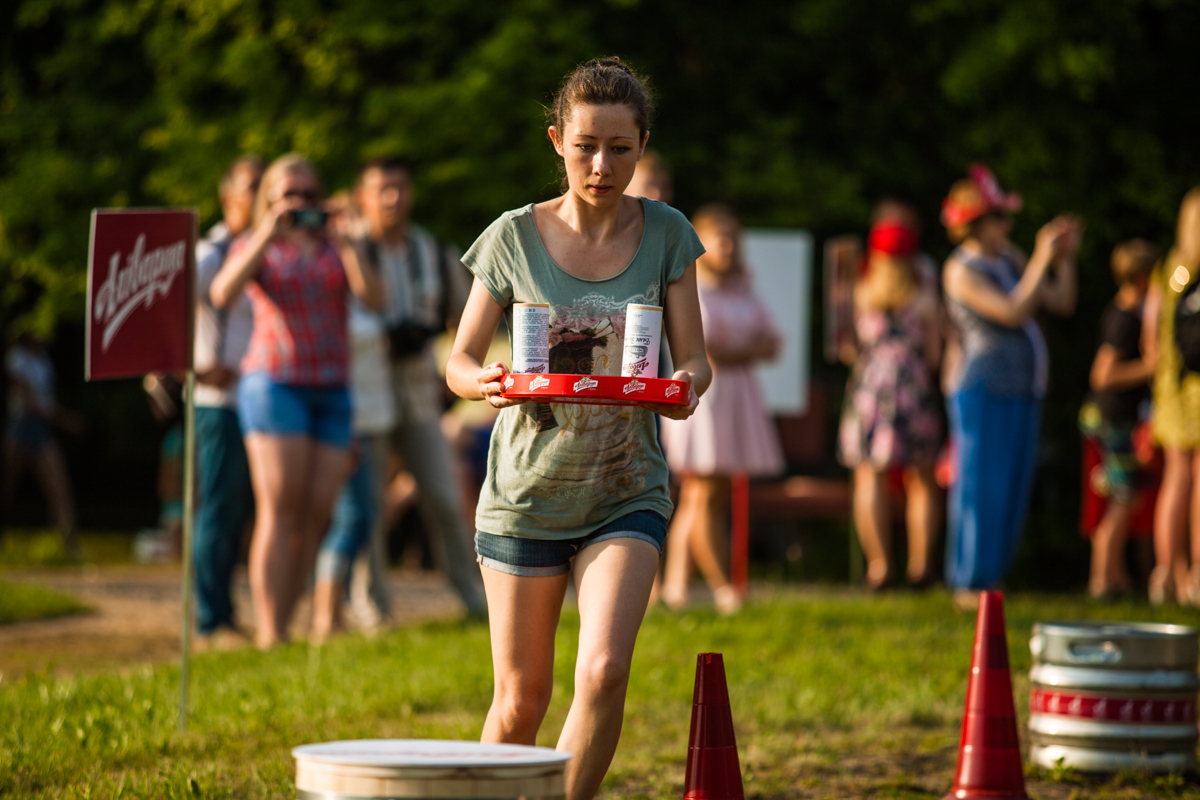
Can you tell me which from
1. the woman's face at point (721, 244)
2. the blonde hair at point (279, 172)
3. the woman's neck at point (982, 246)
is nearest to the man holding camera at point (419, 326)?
the blonde hair at point (279, 172)

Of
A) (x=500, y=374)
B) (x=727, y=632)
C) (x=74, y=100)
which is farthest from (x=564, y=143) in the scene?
(x=74, y=100)

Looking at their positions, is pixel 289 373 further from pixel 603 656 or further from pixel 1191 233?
pixel 1191 233

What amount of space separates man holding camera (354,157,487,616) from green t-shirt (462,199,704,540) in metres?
4.33

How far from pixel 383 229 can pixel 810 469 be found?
7.57m

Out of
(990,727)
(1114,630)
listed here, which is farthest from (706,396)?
(990,727)

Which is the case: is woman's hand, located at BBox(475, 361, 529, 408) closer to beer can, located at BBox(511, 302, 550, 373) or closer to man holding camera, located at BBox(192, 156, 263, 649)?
beer can, located at BBox(511, 302, 550, 373)

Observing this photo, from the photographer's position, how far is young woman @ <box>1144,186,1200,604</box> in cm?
857

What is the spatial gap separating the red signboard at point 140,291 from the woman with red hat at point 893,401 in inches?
186

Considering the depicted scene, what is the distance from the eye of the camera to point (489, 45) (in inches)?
577

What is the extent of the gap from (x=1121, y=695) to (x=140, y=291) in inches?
148

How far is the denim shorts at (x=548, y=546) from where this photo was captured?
3.61 metres

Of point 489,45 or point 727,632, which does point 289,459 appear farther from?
point 489,45

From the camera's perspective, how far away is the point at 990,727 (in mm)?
4074

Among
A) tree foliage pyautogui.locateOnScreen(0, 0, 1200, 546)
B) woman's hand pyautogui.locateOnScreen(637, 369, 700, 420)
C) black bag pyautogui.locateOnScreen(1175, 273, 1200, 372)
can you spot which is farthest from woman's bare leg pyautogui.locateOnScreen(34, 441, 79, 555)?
woman's hand pyautogui.locateOnScreen(637, 369, 700, 420)
